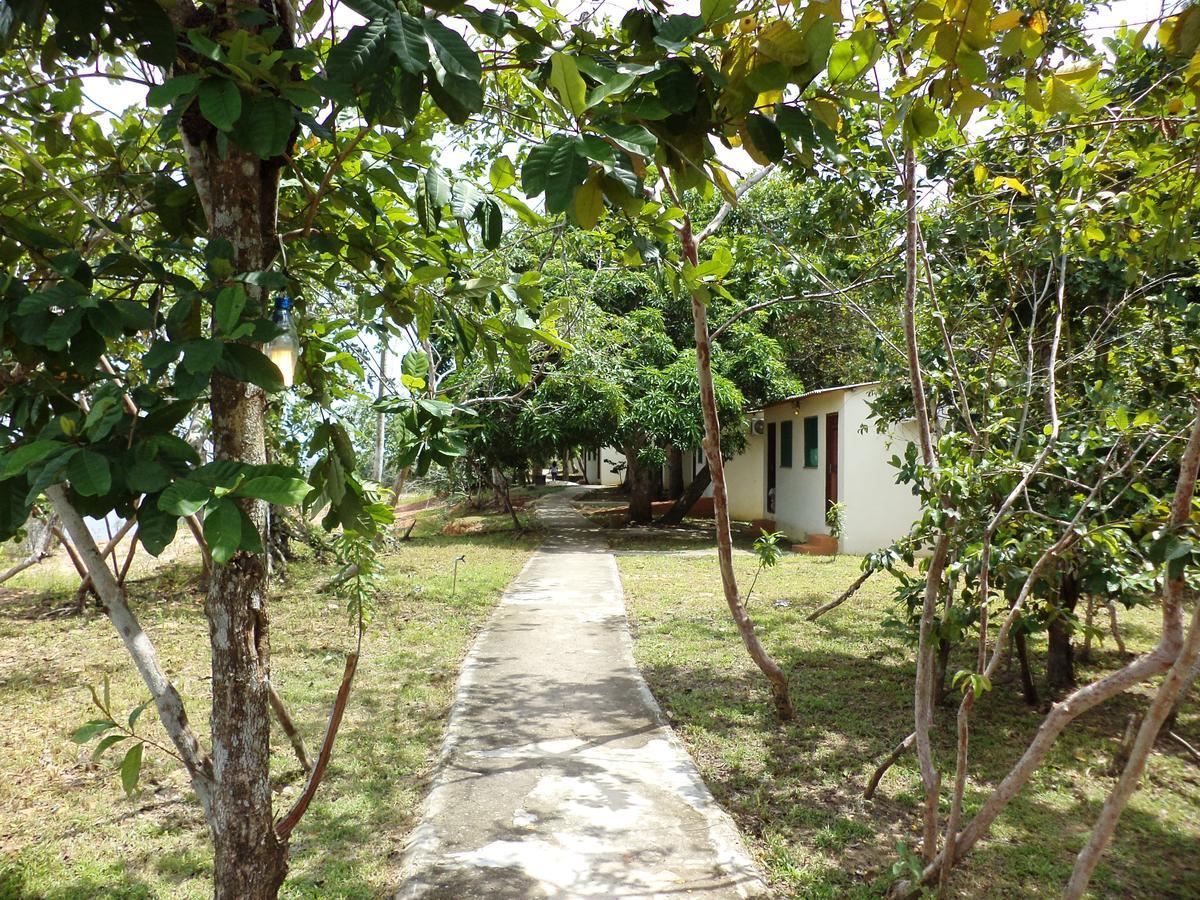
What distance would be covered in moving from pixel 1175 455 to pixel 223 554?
13.8 ft

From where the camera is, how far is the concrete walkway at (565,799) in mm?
3416

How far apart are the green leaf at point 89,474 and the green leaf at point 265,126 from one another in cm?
73

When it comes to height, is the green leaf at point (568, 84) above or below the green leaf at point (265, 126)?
below

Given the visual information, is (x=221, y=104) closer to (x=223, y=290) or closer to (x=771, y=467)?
(x=223, y=290)

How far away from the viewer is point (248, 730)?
2160 millimetres

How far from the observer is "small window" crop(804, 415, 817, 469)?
51.2 ft

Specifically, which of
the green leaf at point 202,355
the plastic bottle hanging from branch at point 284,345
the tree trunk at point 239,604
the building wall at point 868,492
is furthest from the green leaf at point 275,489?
the building wall at point 868,492

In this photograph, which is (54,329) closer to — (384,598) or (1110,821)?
(1110,821)

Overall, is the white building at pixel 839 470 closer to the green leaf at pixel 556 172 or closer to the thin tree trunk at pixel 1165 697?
the thin tree trunk at pixel 1165 697

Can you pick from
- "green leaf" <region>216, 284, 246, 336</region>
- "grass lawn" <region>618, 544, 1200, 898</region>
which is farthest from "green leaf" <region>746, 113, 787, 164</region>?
"grass lawn" <region>618, 544, 1200, 898</region>

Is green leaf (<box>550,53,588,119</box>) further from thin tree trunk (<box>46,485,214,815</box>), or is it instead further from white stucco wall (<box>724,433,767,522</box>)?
white stucco wall (<box>724,433,767,522</box>)

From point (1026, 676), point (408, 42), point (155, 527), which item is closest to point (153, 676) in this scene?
point (155, 527)

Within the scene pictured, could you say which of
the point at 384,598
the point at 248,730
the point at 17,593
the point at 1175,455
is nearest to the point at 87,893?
the point at 248,730

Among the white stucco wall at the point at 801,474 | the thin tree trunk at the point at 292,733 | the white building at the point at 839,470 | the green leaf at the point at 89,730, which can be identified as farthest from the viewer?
the white stucco wall at the point at 801,474
